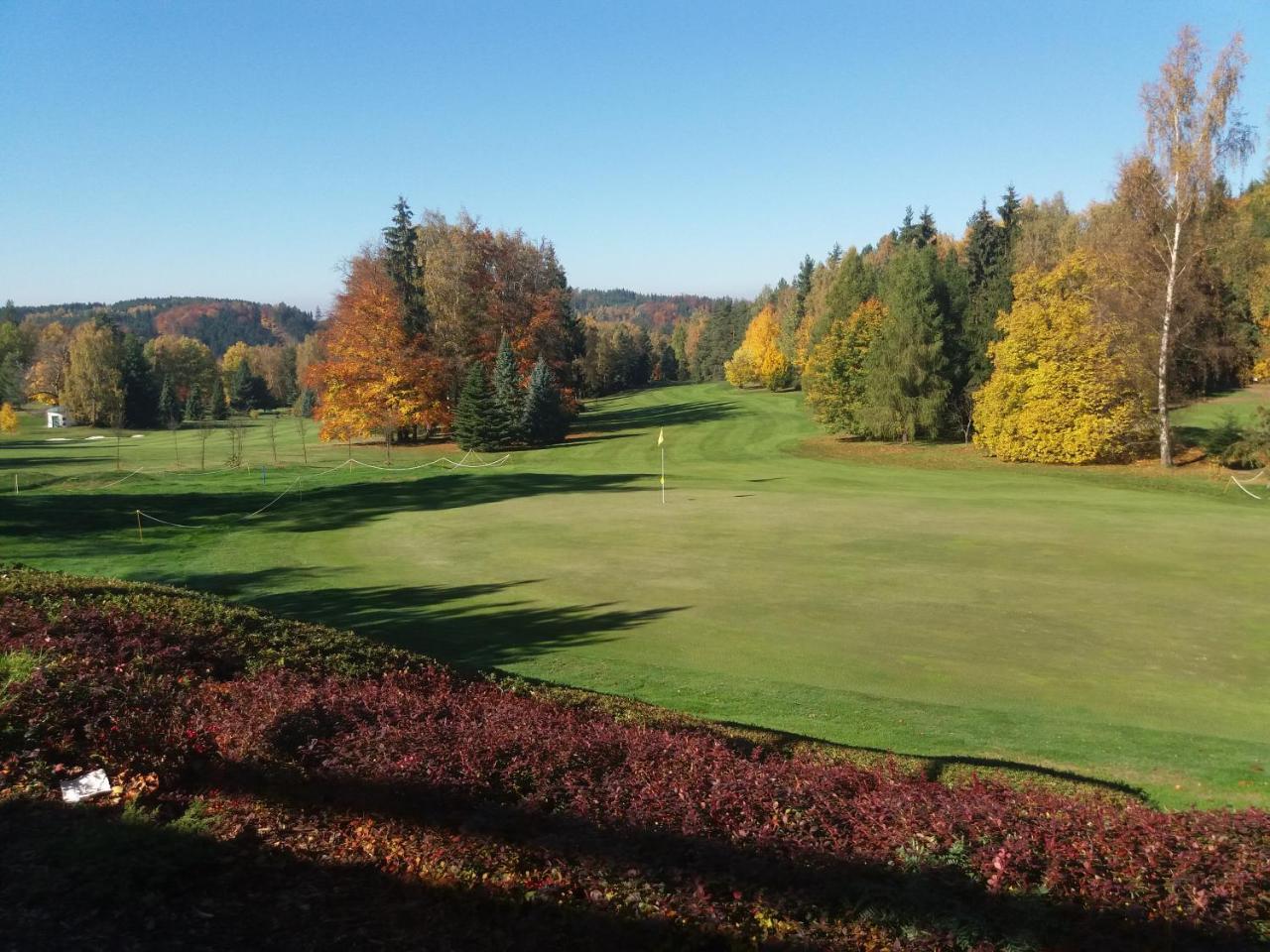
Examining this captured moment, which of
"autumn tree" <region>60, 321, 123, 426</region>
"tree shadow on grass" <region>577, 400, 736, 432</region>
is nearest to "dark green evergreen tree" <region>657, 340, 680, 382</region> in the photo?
"tree shadow on grass" <region>577, 400, 736, 432</region>

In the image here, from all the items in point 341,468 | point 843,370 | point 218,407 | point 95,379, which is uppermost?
point 95,379

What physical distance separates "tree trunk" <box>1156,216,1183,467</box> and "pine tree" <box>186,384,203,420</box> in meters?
88.6

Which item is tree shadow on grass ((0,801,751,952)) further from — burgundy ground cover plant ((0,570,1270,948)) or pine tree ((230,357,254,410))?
pine tree ((230,357,254,410))

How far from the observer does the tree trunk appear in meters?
36.6

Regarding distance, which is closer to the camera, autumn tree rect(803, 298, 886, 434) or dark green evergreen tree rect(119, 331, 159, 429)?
autumn tree rect(803, 298, 886, 434)

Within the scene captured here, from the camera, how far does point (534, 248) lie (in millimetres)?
71875

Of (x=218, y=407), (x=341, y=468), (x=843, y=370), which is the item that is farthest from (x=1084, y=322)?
(x=218, y=407)

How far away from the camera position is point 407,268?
64.2 metres

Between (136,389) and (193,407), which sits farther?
(193,407)

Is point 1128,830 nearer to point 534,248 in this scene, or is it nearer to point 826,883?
point 826,883

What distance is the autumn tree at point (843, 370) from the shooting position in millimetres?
57969

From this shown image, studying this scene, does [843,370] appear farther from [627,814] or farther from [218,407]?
[218,407]

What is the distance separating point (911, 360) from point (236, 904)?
172 feet

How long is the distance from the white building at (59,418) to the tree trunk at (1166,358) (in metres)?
90.9
